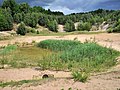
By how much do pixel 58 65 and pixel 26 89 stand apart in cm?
885

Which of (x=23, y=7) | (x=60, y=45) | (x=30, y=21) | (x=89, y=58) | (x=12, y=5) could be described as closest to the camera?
(x=89, y=58)

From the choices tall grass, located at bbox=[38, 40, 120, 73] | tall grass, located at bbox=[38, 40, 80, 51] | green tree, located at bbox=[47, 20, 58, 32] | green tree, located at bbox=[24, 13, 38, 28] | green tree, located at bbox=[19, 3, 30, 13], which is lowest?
tall grass, located at bbox=[38, 40, 120, 73]

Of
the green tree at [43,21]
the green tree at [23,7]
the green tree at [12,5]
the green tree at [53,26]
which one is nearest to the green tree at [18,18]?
the green tree at [12,5]

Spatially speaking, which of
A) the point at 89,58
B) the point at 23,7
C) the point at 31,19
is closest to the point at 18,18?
the point at 31,19

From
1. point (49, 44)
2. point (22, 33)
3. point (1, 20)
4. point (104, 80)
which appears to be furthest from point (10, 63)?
point (1, 20)

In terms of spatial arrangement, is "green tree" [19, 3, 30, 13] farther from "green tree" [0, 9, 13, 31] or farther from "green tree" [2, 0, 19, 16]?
"green tree" [0, 9, 13, 31]

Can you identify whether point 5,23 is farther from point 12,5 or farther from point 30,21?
point 12,5

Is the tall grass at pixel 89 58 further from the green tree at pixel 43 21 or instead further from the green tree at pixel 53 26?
the green tree at pixel 43 21

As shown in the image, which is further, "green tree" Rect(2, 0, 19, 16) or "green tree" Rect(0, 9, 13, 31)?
"green tree" Rect(2, 0, 19, 16)

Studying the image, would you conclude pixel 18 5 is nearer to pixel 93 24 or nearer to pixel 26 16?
pixel 26 16

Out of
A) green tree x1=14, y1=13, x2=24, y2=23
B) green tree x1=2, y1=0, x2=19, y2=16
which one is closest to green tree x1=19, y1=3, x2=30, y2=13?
green tree x1=2, y1=0, x2=19, y2=16

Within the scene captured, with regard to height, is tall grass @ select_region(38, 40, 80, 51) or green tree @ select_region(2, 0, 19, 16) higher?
green tree @ select_region(2, 0, 19, 16)

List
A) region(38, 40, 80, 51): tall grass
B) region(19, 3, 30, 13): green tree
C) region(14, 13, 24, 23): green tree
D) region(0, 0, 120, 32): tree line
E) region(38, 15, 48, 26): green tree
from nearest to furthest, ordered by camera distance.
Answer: region(38, 40, 80, 51): tall grass → region(0, 0, 120, 32): tree line → region(14, 13, 24, 23): green tree → region(38, 15, 48, 26): green tree → region(19, 3, 30, 13): green tree

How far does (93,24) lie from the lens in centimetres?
10538
